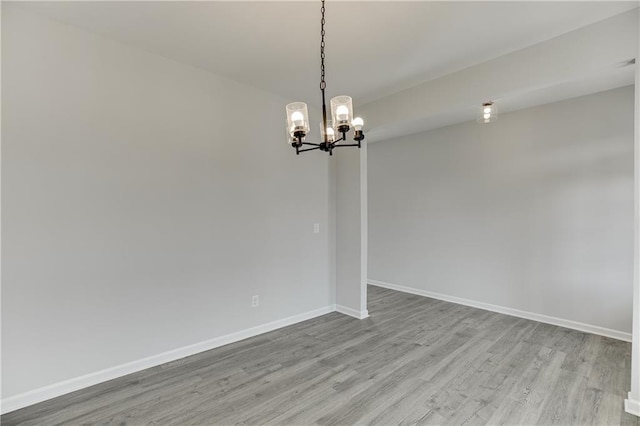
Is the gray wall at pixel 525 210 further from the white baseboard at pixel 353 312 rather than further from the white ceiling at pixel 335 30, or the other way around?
the white ceiling at pixel 335 30

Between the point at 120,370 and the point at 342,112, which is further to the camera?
the point at 120,370

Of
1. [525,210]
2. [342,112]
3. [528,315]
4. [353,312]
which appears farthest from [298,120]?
[528,315]

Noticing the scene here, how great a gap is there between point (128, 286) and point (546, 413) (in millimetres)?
3273

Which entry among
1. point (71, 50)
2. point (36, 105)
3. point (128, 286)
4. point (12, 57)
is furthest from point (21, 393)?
point (71, 50)

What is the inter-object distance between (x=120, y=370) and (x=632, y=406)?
12.5 ft

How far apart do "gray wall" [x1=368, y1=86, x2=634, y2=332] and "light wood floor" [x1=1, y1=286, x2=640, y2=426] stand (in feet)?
2.06

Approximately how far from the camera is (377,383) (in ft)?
8.02

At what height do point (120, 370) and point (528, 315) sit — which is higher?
point (120, 370)

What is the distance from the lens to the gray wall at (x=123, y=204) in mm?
2119

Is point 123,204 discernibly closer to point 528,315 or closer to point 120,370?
point 120,370

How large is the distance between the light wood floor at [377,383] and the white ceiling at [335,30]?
2.77 metres

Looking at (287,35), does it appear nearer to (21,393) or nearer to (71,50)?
(71,50)

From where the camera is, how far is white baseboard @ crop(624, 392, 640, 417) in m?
2.06

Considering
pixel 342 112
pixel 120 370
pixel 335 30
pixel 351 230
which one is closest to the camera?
pixel 342 112
